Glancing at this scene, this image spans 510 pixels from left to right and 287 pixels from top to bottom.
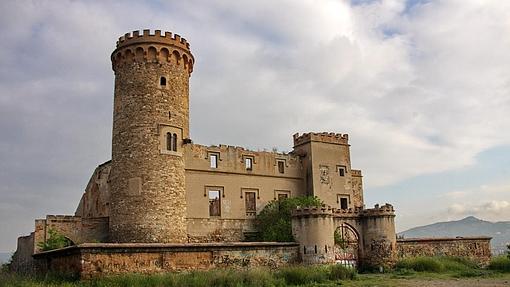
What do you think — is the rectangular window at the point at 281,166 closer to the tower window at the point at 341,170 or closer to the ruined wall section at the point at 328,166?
the ruined wall section at the point at 328,166

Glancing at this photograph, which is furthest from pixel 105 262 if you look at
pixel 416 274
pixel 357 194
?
pixel 357 194

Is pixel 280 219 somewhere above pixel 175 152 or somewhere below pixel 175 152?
below

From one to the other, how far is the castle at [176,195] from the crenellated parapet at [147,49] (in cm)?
6

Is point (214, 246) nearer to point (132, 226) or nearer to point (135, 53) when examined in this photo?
point (132, 226)

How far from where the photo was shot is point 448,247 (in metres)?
34.7

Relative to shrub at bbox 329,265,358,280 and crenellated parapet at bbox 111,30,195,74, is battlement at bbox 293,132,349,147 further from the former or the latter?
shrub at bbox 329,265,358,280

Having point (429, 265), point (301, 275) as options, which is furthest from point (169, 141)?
point (429, 265)

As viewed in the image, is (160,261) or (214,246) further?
(214,246)

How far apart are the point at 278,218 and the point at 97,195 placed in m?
12.4

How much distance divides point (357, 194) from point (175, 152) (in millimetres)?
17314

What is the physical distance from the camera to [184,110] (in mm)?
31000

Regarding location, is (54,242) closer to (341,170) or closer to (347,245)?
(347,245)

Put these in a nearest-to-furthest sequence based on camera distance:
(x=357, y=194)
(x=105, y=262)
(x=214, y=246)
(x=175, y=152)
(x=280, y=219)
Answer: (x=105, y=262), (x=214, y=246), (x=175, y=152), (x=280, y=219), (x=357, y=194)

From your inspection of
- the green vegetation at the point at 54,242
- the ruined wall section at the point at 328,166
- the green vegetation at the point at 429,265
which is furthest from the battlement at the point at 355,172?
the green vegetation at the point at 54,242
